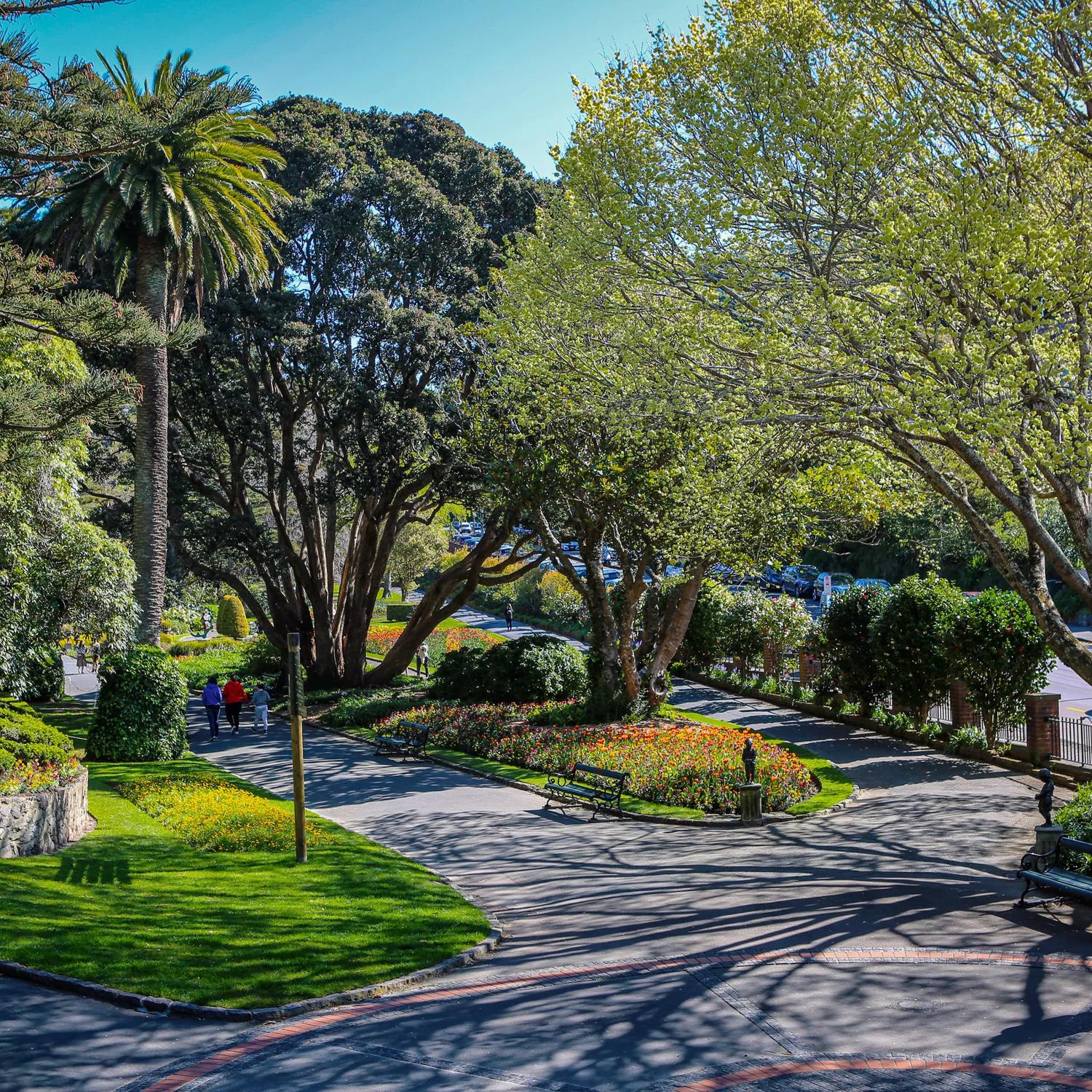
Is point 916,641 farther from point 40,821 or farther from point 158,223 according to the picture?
point 158,223

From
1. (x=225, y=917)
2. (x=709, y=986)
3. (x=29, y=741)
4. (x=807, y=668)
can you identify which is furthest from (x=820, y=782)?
(x=29, y=741)

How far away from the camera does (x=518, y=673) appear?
28578 mm

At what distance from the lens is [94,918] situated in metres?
10.6

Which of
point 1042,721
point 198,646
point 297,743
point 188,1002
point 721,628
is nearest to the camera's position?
point 188,1002

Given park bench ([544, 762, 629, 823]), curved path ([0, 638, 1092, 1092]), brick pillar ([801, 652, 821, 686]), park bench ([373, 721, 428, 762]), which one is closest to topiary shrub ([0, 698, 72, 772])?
curved path ([0, 638, 1092, 1092])

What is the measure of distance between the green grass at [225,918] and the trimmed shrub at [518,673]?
13.3m

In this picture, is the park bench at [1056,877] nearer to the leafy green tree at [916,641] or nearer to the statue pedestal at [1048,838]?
the statue pedestal at [1048,838]

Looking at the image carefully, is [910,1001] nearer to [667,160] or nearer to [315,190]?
[667,160]

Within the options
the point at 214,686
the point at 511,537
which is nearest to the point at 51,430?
the point at 214,686

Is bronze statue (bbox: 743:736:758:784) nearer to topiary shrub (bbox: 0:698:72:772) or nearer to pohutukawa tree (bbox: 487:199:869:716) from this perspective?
pohutukawa tree (bbox: 487:199:869:716)

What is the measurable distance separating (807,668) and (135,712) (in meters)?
17.3

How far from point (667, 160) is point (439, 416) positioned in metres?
13.3

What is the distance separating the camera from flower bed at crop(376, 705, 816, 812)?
17.8 m

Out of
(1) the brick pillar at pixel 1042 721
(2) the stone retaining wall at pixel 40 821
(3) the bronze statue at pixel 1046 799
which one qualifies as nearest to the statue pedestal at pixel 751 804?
(3) the bronze statue at pixel 1046 799
